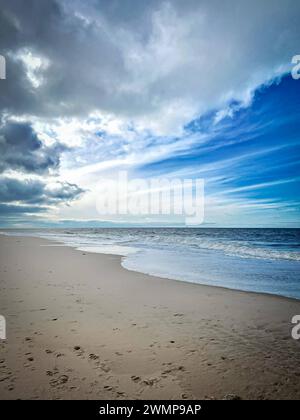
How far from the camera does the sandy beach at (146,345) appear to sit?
3.77 m

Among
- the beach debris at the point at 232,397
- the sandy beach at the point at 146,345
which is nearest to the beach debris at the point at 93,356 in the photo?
the sandy beach at the point at 146,345

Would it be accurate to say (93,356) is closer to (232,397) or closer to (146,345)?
(146,345)

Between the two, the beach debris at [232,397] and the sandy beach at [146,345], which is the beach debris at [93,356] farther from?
the beach debris at [232,397]

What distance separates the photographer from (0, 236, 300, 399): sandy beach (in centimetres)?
377

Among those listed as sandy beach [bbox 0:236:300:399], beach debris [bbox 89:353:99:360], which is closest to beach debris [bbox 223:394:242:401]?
sandy beach [bbox 0:236:300:399]

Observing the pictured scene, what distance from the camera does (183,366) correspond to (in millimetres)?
4328

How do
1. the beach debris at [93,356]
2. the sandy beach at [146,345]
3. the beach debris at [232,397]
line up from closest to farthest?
the beach debris at [232,397] < the sandy beach at [146,345] < the beach debris at [93,356]

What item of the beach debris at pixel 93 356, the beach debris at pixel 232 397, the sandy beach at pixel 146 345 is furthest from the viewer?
the beach debris at pixel 93 356

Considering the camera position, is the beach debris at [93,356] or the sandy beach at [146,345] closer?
the sandy beach at [146,345]

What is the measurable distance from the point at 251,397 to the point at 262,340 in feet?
6.68

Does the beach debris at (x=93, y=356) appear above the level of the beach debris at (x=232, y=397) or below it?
above

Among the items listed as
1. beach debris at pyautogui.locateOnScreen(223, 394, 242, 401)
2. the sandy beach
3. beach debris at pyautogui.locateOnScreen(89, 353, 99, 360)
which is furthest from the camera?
beach debris at pyautogui.locateOnScreen(89, 353, 99, 360)

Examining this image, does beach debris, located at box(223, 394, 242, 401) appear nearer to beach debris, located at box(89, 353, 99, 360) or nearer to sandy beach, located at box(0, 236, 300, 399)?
sandy beach, located at box(0, 236, 300, 399)
